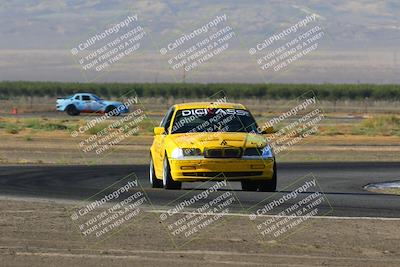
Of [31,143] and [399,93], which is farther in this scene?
[399,93]

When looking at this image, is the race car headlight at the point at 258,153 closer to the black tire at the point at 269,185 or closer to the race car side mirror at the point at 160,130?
→ the black tire at the point at 269,185

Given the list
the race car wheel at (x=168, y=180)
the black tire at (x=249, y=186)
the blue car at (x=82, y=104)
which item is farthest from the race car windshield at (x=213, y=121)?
the blue car at (x=82, y=104)

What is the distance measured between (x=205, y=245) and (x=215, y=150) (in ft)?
21.2

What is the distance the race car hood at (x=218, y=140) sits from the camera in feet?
62.3

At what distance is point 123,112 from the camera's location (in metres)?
72.8

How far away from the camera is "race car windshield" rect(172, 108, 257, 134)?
65.9 feet

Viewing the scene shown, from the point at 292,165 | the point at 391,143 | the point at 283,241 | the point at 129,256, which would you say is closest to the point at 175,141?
the point at 283,241

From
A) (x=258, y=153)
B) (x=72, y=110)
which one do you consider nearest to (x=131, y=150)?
(x=258, y=153)

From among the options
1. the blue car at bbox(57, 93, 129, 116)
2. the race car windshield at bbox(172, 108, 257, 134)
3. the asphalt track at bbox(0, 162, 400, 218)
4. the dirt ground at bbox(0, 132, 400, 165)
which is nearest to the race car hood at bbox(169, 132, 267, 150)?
the race car windshield at bbox(172, 108, 257, 134)

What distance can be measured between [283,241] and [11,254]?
3.17 m

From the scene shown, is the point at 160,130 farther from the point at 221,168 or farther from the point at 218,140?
the point at 221,168

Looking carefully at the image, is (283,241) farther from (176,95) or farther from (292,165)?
(176,95)

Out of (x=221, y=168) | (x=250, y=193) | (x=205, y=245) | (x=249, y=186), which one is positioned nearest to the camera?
(x=205, y=245)

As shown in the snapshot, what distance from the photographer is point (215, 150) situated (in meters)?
18.9
